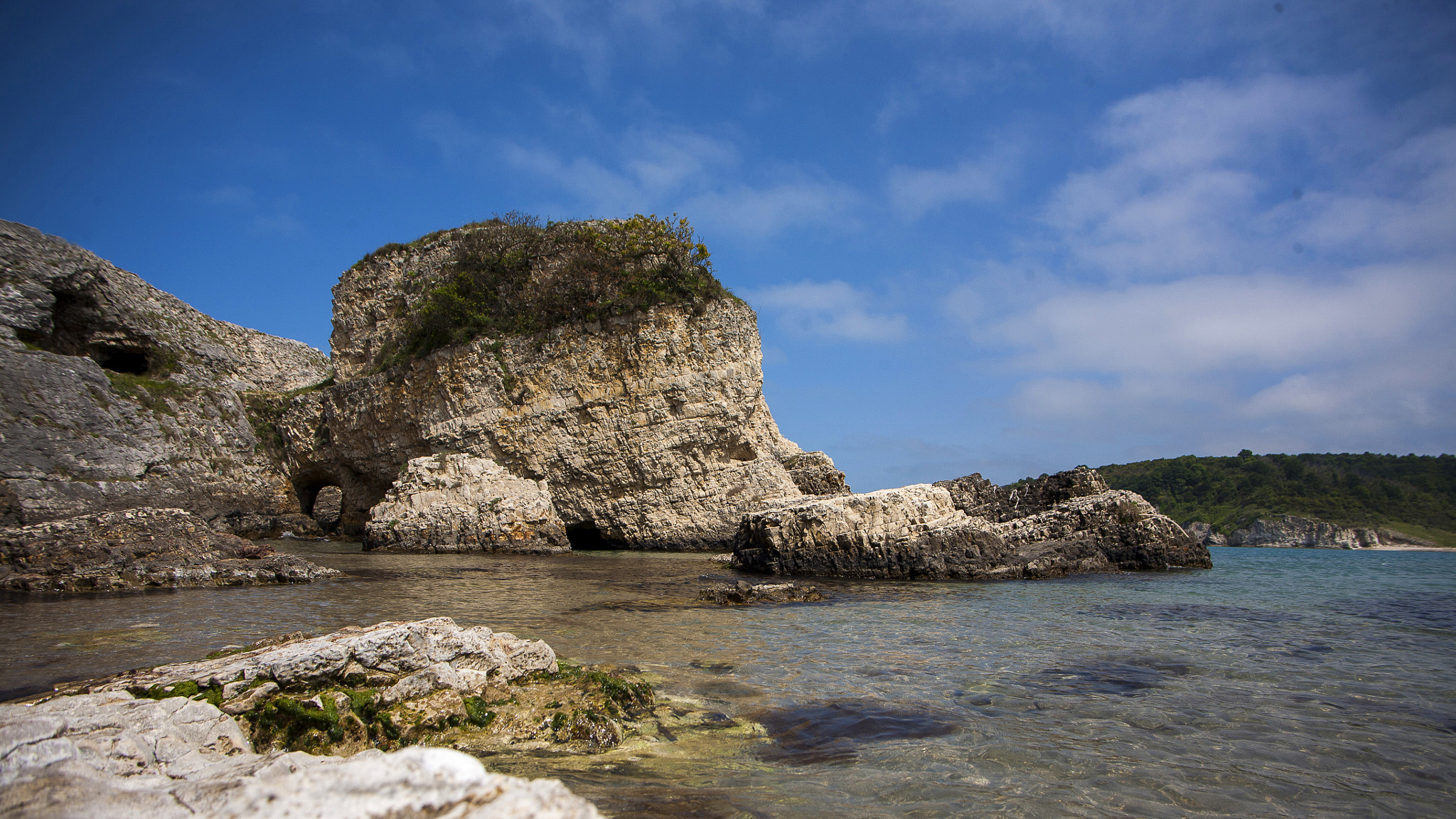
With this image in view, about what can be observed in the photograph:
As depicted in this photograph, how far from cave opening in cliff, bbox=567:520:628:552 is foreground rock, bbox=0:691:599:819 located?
2055cm

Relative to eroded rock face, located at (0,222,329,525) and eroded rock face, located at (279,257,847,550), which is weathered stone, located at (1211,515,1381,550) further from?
eroded rock face, located at (0,222,329,525)

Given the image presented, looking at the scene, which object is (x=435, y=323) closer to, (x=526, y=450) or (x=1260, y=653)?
(x=526, y=450)

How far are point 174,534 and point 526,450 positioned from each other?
11965 millimetres

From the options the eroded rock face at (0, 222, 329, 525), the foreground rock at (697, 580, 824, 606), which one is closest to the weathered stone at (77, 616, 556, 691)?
the foreground rock at (697, 580, 824, 606)

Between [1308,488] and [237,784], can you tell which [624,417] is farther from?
[1308,488]

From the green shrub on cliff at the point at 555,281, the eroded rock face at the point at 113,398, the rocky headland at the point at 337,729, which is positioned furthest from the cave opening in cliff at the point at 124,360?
the rocky headland at the point at 337,729

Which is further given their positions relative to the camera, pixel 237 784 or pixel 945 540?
pixel 945 540

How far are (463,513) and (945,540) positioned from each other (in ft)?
46.0

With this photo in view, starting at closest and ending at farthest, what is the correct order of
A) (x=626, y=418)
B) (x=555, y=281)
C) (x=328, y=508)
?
(x=626, y=418) → (x=555, y=281) → (x=328, y=508)

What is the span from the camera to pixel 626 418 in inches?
882

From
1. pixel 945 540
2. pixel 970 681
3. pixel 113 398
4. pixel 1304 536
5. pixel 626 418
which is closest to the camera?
pixel 970 681

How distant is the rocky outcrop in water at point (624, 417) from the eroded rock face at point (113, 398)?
19.3 ft

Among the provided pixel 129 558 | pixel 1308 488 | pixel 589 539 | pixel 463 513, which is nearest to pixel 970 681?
pixel 129 558

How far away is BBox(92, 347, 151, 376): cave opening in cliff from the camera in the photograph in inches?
936
